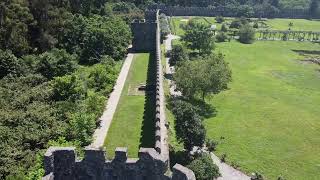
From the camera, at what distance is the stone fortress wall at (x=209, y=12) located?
16362 centimetres

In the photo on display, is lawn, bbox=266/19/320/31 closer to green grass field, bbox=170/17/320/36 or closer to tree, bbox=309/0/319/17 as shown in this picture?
green grass field, bbox=170/17/320/36

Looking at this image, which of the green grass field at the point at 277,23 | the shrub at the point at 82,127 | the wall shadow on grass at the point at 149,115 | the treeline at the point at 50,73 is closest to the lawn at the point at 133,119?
the wall shadow on grass at the point at 149,115

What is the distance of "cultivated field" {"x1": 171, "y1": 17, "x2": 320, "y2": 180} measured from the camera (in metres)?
45.2

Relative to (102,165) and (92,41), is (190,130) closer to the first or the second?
(102,165)

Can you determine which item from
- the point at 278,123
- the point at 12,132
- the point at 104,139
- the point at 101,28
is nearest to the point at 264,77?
the point at 278,123

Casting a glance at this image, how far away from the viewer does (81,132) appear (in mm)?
40531

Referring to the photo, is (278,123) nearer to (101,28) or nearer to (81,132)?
(81,132)

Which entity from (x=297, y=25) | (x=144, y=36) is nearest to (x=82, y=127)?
(x=144, y=36)

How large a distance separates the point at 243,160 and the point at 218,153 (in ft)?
8.86

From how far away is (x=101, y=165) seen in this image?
63.6ft

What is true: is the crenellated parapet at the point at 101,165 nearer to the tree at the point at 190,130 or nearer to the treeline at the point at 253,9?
the tree at the point at 190,130

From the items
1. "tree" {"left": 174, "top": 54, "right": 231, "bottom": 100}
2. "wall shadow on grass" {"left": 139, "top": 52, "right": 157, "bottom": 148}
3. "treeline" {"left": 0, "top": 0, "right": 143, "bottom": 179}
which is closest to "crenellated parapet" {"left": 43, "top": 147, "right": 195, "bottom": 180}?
"treeline" {"left": 0, "top": 0, "right": 143, "bottom": 179}

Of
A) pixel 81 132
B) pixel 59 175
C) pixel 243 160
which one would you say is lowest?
pixel 243 160

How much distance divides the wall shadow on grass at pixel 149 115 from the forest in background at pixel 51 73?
525cm
